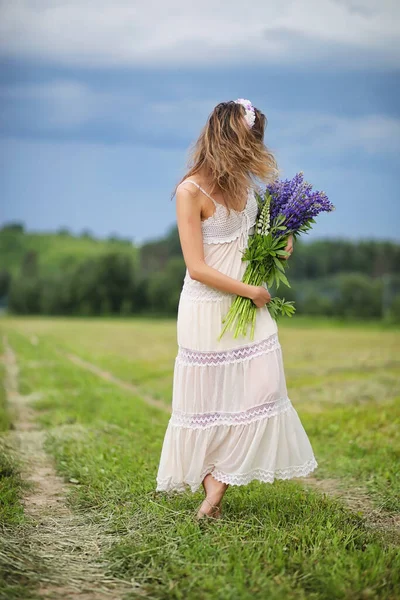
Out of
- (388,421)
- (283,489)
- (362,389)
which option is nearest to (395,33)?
(362,389)

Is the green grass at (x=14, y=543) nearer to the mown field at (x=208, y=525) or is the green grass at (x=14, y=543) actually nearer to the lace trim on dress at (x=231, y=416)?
the mown field at (x=208, y=525)

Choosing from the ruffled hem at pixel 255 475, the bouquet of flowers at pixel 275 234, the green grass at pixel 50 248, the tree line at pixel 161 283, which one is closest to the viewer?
the ruffled hem at pixel 255 475

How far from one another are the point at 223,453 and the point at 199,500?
62 centimetres

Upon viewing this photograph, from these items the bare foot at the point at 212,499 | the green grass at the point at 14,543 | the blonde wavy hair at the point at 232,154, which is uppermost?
the blonde wavy hair at the point at 232,154

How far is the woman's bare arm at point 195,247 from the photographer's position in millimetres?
4164

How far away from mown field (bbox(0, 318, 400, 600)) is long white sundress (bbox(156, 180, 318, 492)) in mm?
292

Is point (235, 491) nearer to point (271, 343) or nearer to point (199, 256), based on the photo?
point (271, 343)

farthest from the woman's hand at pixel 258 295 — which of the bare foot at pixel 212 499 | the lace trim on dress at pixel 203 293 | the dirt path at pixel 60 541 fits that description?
the dirt path at pixel 60 541

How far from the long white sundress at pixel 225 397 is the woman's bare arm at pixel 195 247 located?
10 cm

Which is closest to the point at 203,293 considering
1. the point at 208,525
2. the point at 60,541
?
the point at 208,525

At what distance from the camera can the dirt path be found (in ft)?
11.3

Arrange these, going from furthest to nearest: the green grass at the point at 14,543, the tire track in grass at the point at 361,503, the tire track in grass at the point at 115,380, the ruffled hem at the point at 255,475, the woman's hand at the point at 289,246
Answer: the tire track in grass at the point at 115,380 < the tire track in grass at the point at 361,503 < the woman's hand at the point at 289,246 < the ruffled hem at the point at 255,475 < the green grass at the point at 14,543

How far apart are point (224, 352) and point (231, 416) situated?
0.35 m

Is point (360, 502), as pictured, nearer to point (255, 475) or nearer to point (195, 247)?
point (255, 475)
